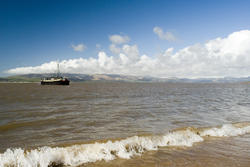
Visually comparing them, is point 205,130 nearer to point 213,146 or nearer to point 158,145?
point 213,146

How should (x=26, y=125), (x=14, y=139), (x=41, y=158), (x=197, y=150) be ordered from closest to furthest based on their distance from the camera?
(x=41, y=158)
(x=197, y=150)
(x=14, y=139)
(x=26, y=125)

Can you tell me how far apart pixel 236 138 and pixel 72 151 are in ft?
31.0

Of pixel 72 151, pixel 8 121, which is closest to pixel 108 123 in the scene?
pixel 72 151

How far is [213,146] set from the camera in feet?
29.1

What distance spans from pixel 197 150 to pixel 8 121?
46.1 ft

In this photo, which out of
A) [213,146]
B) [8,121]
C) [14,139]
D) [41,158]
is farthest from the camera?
[8,121]

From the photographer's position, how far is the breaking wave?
6773mm

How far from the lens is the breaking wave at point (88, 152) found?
6.77m

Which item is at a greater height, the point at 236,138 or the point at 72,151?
the point at 72,151

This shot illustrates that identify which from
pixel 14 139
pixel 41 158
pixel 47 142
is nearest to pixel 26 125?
pixel 14 139

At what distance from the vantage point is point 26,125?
41.9 feet

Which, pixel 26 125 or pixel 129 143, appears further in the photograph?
pixel 26 125

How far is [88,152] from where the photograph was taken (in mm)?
7520

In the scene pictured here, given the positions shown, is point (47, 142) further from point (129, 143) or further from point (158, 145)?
point (158, 145)
